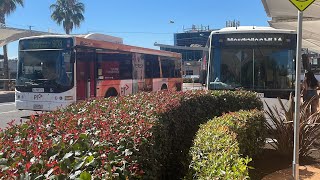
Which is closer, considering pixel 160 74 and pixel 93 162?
pixel 93 162

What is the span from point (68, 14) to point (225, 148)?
53.0 meters

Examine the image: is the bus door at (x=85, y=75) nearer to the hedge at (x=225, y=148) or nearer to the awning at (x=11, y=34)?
the hedge at (x=225, y=148)

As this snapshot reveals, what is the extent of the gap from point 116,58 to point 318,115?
37.0ft

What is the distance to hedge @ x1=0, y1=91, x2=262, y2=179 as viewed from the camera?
92.4 inches

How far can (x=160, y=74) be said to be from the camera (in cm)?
2211

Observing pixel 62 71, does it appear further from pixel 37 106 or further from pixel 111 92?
pixel 111 92

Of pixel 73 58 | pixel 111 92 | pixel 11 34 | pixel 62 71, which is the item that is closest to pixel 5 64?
pixel 11 34

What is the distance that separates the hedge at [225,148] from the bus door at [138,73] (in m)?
12.5

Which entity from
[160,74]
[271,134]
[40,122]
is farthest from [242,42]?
[160,74]

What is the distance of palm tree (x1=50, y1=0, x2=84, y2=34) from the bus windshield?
131 ft

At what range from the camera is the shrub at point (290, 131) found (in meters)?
6.74

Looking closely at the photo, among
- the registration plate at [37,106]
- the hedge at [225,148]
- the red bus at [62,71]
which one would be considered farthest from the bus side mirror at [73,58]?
the hedge at [225,148]

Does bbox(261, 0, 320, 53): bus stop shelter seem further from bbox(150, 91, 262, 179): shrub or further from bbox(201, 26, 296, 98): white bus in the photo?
bbox(150, 91, 262, 179): shrub

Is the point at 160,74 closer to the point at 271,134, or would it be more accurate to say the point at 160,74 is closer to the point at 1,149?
the point at 271,134
